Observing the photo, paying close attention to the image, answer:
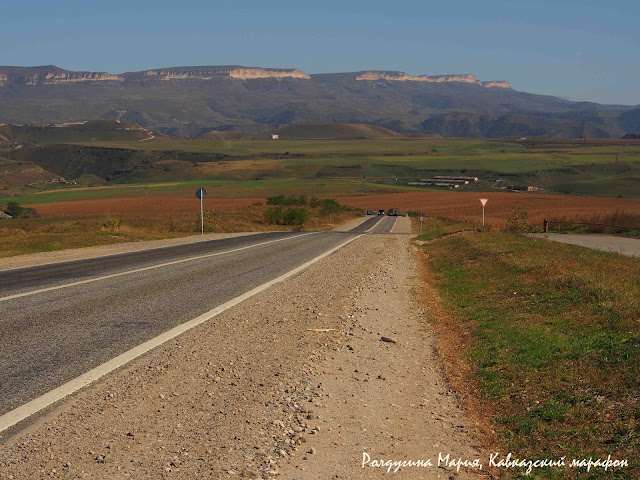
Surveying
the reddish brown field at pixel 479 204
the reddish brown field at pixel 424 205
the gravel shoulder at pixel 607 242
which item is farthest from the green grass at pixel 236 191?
the gravel shoulder at pixel 607 242

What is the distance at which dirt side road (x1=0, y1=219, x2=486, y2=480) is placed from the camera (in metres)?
5.71

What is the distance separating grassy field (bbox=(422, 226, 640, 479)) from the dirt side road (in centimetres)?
53

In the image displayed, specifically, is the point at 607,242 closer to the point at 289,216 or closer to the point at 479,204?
the point at 289,216

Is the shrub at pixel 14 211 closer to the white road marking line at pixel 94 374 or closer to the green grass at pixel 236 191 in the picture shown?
the green grass at pixel 236 191

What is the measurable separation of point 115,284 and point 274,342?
268 inches

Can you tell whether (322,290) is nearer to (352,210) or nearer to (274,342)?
(274,342)

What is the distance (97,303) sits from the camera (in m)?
13.0

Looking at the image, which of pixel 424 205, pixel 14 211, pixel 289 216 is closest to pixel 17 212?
pixel 14 211

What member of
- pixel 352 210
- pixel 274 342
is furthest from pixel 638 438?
pixel 352 210

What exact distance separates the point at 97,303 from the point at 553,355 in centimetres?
795

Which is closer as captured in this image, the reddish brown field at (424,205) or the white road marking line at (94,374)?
the white road marking line at (94,374)

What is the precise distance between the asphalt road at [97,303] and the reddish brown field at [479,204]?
183 ft

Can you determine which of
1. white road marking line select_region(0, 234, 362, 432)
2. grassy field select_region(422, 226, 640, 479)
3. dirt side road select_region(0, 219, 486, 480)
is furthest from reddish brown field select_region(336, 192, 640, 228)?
dirt side road select_region(0, 219, 486, 480)

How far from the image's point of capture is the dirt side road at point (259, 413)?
18.7 feet
